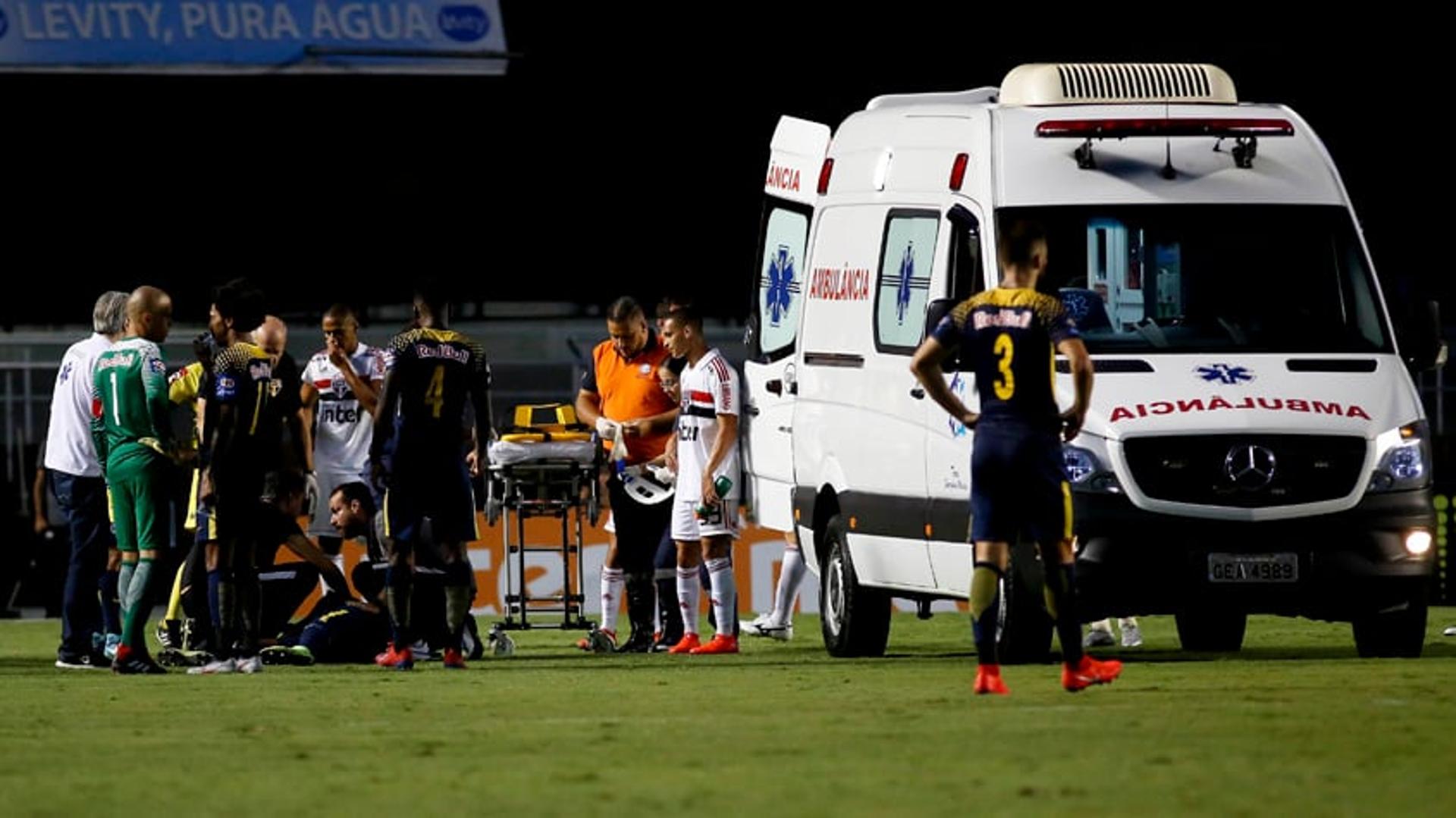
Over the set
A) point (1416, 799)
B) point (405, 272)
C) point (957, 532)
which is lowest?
point (1416, 799)

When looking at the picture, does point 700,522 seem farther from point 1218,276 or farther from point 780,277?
point 1218,276

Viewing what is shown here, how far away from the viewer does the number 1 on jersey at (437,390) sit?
1486cm

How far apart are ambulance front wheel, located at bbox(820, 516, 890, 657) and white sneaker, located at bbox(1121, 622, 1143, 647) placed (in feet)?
5.08

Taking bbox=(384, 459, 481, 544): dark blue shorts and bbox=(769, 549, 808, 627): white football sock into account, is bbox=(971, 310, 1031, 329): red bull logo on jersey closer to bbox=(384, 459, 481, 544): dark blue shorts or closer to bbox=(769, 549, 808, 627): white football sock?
bbox=(384, 459, 481, 544): dark blue shorts

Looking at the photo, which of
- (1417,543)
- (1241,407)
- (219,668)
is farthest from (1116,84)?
(219,668)

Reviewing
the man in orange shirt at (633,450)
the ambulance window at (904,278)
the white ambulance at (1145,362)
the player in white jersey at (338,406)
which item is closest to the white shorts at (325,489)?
the player in white jersey at (338,406)

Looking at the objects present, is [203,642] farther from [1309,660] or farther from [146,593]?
[1309,660]

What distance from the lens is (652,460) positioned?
686 inches

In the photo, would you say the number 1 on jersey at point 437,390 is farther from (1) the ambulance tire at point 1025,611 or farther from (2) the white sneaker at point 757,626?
(2) the white sneaker at point 757,626

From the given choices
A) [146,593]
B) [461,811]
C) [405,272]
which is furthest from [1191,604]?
[405,272]

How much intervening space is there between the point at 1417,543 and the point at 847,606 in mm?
2940

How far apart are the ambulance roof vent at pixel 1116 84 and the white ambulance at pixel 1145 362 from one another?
0.05ft

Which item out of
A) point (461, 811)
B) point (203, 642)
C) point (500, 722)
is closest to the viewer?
point (461, 811)

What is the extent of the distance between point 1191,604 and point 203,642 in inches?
206
